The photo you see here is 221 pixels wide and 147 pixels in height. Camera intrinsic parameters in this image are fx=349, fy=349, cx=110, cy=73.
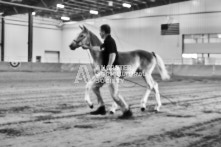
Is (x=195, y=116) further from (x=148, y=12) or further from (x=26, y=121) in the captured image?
(x=148, y=12)

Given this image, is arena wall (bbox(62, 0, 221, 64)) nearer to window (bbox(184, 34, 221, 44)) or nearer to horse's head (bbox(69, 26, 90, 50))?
window (bbox(184, 34, 221, 44))

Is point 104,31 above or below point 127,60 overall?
above

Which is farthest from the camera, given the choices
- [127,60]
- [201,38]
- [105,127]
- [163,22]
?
[163,22]

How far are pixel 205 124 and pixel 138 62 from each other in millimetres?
2512

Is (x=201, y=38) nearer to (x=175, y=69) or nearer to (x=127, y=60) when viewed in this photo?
(x=175, y=69)

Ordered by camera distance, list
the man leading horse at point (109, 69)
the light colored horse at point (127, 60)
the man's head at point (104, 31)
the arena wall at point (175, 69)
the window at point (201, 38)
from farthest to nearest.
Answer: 1. the window at point (201, 38)
2. the arena wall at point (175, 69)
3. the light colored horse at point (127, 60)
4. the man's head at point (104, 31)
5. the man leading horse at point (109, 69)

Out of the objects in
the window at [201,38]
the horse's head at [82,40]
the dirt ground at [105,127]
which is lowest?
the dirt ground at [105,127]

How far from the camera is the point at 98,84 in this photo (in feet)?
25.4

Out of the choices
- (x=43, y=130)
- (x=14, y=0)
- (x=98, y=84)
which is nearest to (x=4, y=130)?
(x=43, y=130)

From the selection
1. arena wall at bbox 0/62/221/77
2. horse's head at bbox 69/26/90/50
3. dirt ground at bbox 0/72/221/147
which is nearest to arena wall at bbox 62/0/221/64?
arena wall at bbox 0/62/221/77

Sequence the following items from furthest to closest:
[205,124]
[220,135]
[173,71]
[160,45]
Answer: [160,45] < [173,71] < [205,124] < [220,135]

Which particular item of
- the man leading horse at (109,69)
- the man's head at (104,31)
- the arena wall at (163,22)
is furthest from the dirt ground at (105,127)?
the arena wall at (163,22)

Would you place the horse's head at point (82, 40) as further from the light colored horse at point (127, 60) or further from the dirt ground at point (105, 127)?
the dirt ground at point (105, 127)

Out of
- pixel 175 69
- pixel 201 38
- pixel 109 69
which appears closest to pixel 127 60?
pixel 109 69
